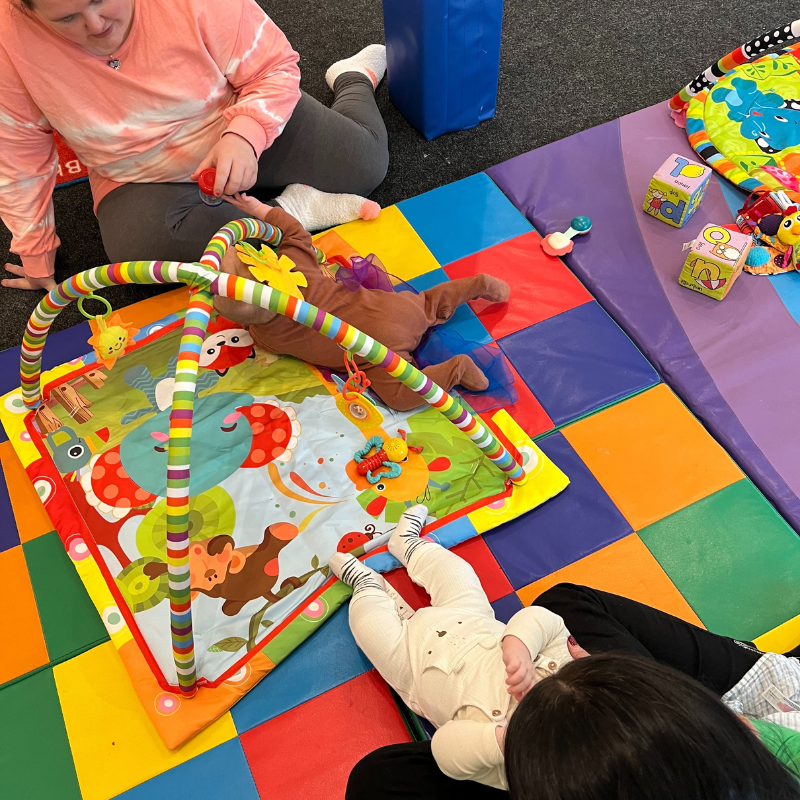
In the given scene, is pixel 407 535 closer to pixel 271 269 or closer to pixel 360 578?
pixel 360 578

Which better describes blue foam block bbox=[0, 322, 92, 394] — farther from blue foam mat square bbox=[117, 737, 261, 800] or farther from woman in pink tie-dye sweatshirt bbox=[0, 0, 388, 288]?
blue foam mat square bbox=[117, 737, 261, 800]

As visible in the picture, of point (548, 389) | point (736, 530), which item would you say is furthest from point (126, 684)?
point (736, 530)

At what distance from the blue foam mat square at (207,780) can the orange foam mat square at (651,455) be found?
0.73 metres

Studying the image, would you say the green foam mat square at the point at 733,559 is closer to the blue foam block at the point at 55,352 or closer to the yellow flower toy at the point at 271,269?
the yellow flower toy at the point at 271,269

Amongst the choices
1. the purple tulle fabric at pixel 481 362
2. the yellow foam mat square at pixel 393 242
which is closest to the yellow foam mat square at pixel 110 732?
the purple tulle fabric at pixel 481 362

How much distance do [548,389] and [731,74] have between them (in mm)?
1028

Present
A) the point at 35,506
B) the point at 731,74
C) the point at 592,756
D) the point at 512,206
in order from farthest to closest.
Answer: the point at 731,74 → the point at 512,206 → the point at 35,506 → the point at 592,756

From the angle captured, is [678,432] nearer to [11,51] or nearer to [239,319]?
[239,319]

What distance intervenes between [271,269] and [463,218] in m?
0.61

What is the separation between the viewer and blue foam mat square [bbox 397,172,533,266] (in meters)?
1.58

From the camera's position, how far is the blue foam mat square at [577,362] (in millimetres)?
1344

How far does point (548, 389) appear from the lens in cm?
136

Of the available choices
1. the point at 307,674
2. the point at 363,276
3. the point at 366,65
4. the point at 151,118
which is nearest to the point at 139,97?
the point at 151,118

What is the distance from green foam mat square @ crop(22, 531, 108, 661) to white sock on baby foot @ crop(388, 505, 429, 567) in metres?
0.49
